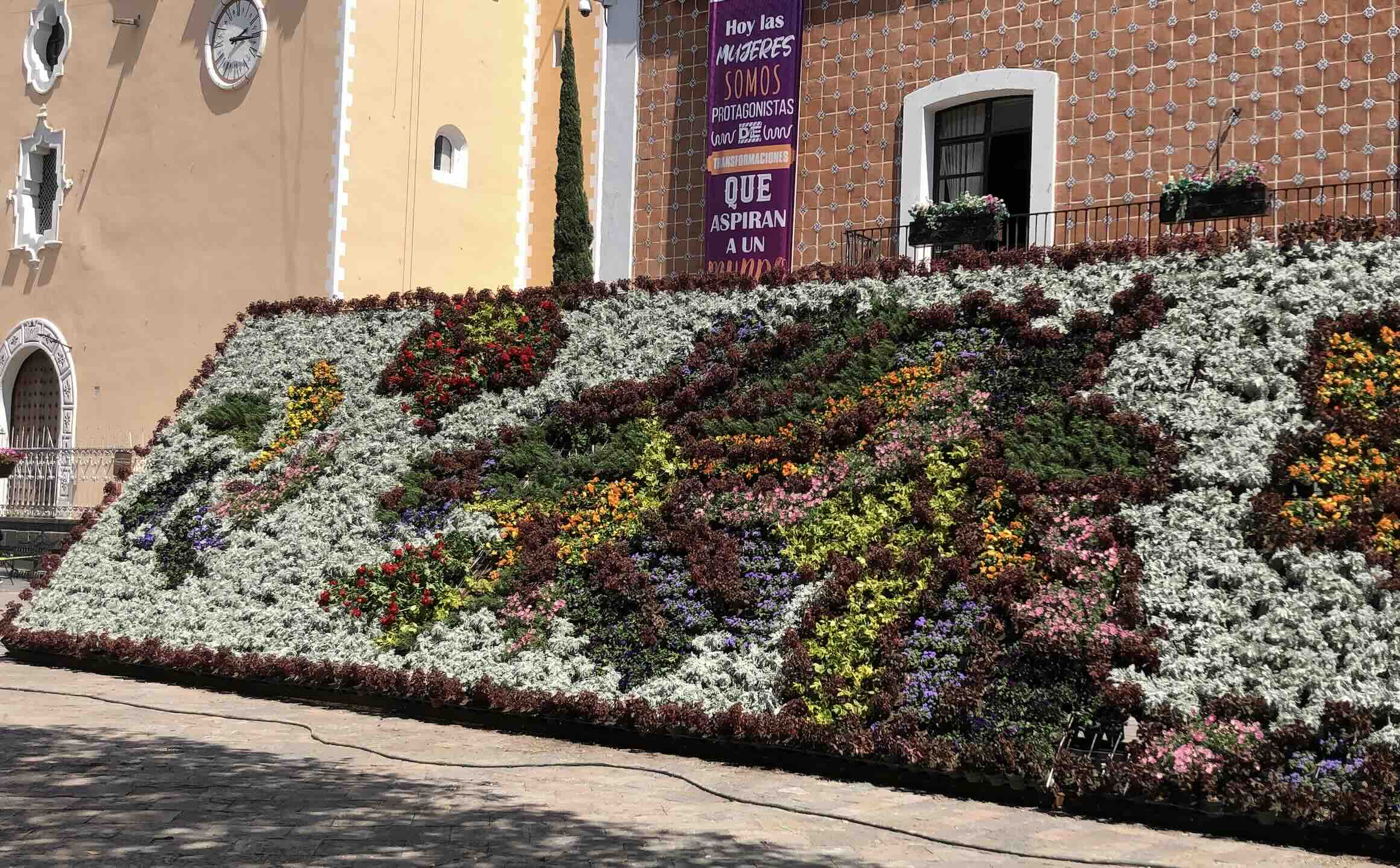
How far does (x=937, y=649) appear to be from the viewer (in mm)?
8797

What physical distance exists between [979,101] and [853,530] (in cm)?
923

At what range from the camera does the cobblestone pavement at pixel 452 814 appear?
21.4 feet

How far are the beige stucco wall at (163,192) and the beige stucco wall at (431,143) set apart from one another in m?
0.53

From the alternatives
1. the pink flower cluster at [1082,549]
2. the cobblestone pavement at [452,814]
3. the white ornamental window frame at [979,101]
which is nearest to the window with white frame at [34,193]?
the white ornamental window frame at [979,101]

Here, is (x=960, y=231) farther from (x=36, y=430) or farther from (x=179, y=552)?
(x=36, y=430)

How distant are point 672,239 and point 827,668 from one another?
37.9 ft

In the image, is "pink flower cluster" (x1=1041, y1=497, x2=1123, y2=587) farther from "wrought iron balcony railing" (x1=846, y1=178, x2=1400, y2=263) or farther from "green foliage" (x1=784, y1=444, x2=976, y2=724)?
"wrought iron balcony railing" (x1=846, y1=178, x2=1400, y2=263)

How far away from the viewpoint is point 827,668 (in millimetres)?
9125

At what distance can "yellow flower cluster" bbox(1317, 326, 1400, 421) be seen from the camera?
8.98 metres

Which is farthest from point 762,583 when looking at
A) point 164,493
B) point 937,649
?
point 164,493

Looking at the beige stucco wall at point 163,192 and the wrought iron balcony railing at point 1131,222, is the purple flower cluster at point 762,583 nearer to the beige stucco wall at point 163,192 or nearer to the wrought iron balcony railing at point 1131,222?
the wrought iron balcony railing at point 1131,222

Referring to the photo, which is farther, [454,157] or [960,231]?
[454,157]

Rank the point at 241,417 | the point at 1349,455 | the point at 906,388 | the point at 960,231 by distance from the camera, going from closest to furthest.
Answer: the point at 1349,455 < the point at 906,388 < the point at 241,417 < the point at 960,231

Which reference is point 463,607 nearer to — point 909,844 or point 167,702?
point 167,702
